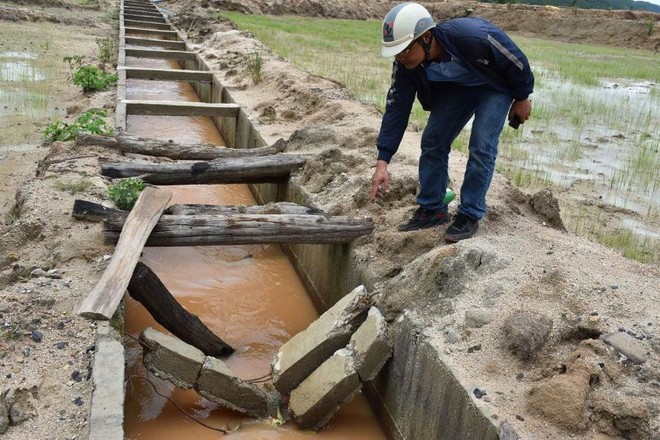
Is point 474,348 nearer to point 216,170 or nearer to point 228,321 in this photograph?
point 228,321

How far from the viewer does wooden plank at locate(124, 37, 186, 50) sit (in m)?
14.7

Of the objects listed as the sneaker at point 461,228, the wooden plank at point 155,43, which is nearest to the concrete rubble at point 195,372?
the sneaker at point 461,228

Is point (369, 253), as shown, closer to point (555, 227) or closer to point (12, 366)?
point (555, 227)

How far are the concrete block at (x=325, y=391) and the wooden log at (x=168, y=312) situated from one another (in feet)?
2.46

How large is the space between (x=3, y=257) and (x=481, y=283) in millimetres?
2996

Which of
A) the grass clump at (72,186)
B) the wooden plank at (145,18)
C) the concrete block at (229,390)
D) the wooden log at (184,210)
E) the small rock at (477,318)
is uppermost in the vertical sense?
the wooden plank at (145,18)

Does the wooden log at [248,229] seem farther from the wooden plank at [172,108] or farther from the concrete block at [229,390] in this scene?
the wooden plank at [172,108]

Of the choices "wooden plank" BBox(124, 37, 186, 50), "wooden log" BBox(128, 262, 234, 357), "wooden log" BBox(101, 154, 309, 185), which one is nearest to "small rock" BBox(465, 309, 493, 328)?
"wooden log" BBox(128, 262, 234, 357)

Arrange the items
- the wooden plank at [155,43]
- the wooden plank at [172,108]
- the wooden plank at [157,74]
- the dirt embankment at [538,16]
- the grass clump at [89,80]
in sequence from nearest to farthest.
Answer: the wooden plank at [172,108]
the grass clump at [89,80]
the wooden plank at [157,74]
the wooden plank at [155,43]
the dirt embankment at [538,16]

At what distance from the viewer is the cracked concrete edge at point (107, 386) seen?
2623 mm

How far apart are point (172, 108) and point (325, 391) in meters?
5.51

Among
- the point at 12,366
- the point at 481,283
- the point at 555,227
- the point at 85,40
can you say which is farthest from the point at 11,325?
the point at 85,40

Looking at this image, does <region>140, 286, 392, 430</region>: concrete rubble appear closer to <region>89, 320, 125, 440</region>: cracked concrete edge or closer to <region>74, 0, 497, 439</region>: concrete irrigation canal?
<region>74, 0, 497, 439</region>: concrete irrigation canal

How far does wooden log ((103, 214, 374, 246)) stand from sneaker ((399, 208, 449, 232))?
314mm
